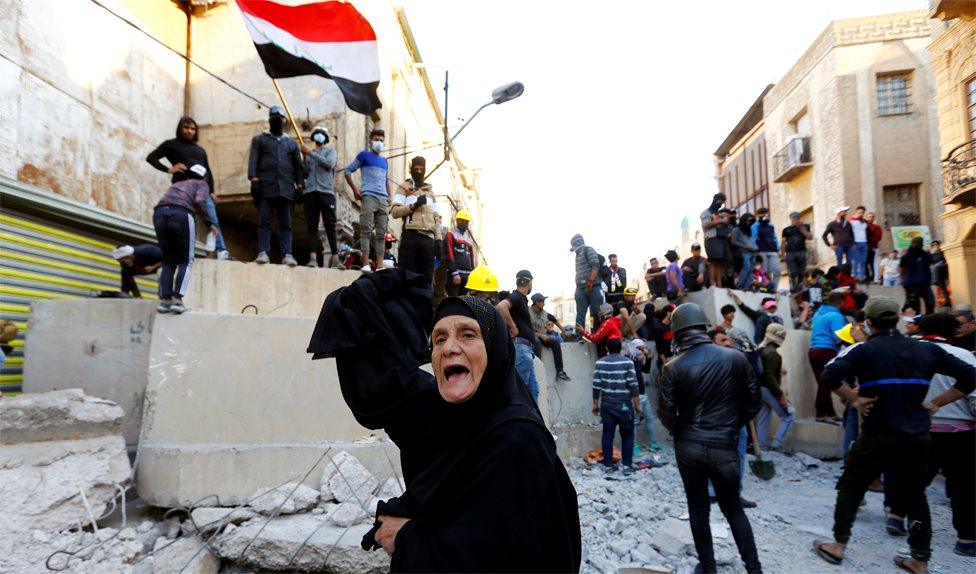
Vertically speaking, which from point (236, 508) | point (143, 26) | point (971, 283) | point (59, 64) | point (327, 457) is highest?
point (143, 26)

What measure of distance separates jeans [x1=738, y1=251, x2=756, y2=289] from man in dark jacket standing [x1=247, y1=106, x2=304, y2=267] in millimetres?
8243

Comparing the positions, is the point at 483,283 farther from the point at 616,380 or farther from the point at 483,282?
the point at 616,380

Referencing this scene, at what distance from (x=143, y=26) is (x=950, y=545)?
12449mm

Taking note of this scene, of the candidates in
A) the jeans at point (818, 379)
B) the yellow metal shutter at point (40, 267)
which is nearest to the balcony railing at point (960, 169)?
the jeans at point (818, 379)

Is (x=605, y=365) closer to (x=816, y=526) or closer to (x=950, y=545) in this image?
(x=816, y=526)

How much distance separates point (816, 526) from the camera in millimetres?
5141

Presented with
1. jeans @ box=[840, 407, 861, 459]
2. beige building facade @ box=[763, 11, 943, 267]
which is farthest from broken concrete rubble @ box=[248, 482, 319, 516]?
beige building facade @ box=[763, 11, 943, 267]

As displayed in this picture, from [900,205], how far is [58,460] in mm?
23260

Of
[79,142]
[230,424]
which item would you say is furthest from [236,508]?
[79,142]

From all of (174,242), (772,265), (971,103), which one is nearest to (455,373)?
(174,242)

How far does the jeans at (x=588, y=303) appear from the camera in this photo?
28.2 ft

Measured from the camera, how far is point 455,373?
1707 mm

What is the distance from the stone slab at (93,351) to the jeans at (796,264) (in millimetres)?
12135

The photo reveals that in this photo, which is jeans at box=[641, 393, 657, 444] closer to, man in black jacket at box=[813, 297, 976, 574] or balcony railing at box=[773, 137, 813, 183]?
man in black jacket at box=[813, 297, 976, 574]
